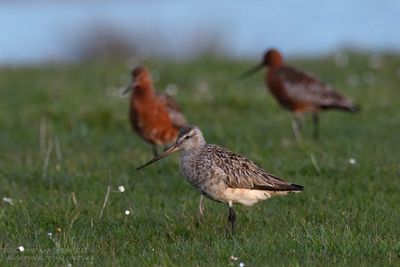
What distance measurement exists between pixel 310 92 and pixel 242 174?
5377 millimetres

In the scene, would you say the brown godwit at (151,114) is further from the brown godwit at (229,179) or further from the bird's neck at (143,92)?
the brown godwit at (229,179)

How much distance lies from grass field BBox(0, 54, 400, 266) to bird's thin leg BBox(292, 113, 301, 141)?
123 millimetres

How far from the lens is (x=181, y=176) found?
9273mm

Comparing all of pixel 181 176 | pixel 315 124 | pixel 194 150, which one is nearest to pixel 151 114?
pixel 181 176

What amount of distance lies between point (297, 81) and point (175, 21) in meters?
12.7

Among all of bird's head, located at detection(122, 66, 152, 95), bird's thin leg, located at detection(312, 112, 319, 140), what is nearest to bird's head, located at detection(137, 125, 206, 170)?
bird's head, located at detection(122, 66, 152, 95)

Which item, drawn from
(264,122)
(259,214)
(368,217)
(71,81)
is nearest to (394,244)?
(368,217)

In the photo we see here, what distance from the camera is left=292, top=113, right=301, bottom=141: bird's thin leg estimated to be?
38.0ft

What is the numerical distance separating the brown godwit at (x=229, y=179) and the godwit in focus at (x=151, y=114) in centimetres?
312

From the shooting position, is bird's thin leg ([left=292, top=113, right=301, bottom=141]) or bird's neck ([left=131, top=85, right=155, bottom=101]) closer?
bird's neck ([left=131, top=85, right=155, bottom=101])

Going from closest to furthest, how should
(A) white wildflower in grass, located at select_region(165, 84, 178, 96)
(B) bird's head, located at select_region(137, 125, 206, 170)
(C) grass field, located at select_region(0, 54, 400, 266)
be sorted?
(C) grass field, located at select_region(0, 54, 400, 266) < (B) bird's head, located at select_region(137, 125, 206, 170) < (A) white wildflower in grass, located at select_region(165, 84, 178, 96)

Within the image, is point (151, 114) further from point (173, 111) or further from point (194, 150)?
point (194, 150)

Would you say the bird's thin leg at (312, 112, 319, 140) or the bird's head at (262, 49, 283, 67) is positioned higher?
the bird's head at (262, 49, 283, 67)

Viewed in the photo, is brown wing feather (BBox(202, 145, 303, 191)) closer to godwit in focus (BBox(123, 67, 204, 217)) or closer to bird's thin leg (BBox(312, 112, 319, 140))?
godwit in focus (BBox(123, 67, 204, 217))
